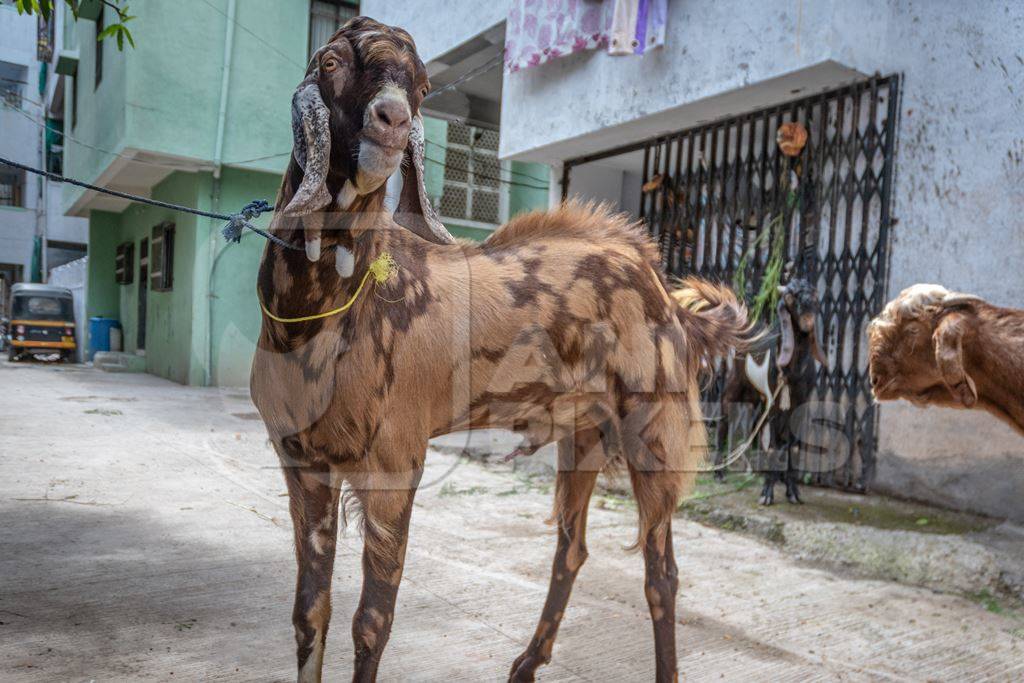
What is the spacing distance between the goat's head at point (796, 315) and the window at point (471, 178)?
968cm

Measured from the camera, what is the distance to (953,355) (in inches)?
101

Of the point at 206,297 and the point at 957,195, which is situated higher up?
the point at 957,195

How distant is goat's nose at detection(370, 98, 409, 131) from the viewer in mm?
1742

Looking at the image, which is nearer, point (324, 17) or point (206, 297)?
point (206, 297)

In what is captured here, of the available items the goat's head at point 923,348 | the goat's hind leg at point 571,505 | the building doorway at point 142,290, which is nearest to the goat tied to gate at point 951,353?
the goat's head at point 923,348

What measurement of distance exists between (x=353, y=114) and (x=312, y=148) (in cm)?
13

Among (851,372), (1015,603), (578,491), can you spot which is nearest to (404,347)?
(578,491)

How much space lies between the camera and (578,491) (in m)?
2.87

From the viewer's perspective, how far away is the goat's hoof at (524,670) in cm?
262

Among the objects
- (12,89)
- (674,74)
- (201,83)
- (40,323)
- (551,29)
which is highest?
(12,89)

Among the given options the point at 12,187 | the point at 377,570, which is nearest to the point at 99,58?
the point at 377,570

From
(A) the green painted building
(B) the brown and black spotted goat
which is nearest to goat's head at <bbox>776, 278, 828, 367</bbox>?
(B) the brown and black spotted goat

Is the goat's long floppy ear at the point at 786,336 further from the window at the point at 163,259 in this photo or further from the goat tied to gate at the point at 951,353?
the window at the point at 163,259

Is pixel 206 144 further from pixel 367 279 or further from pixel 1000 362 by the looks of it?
pixel 1000 362
